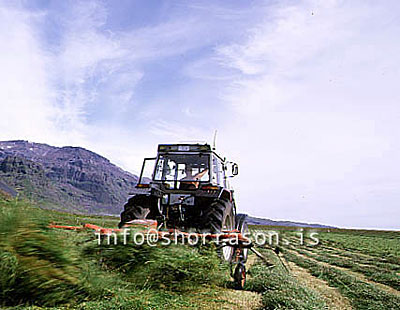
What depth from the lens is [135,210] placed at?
659cm

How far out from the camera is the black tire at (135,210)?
6.50 meters

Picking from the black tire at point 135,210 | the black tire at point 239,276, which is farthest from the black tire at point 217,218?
the black tire at point 135,210

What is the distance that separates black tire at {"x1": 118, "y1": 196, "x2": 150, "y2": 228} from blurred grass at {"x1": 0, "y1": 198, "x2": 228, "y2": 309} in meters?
1.62

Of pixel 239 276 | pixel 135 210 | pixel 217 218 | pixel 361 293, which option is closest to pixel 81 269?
pixel 217 218

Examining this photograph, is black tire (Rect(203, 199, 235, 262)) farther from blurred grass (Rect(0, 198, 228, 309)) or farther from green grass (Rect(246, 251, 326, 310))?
blurred grass (Rect(0, 198, 228, 309))

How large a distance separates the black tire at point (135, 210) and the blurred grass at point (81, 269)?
1.62m

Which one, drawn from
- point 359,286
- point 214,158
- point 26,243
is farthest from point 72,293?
point 359,286

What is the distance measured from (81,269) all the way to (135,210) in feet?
11.9

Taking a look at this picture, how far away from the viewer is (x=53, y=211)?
3.52m

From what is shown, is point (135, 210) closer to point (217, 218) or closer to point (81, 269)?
point (217, 218)

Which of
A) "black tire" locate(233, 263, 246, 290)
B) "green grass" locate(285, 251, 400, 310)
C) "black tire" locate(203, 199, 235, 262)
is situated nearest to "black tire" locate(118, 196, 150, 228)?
"black tire" locate(203, 199, 235, 262)

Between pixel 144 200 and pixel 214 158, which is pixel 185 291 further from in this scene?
pixel 214 158

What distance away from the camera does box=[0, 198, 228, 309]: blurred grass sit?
2607 millimetres

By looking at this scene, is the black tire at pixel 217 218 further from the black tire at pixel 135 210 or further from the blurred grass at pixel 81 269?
the black tire at pixel 135 210
